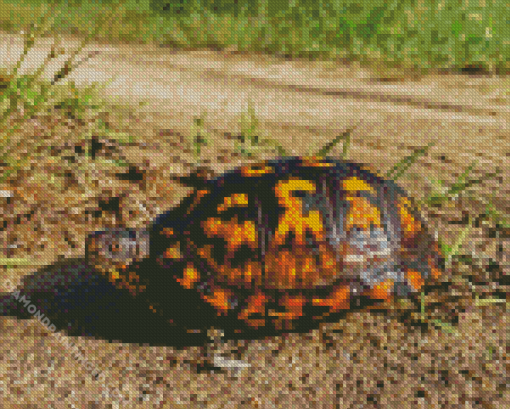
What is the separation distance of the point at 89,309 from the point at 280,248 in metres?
0.78

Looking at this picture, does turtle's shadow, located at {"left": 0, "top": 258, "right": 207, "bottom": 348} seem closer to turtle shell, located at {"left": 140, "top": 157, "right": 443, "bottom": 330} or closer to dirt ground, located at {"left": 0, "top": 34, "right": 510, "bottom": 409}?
dirt ground, located at {"left": 0, "top": 34, "right": 510, "bottom": 409}

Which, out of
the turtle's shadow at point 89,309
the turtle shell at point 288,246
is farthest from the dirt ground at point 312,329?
the turtle shell at point 288,246

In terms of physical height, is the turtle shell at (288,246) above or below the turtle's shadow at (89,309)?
above

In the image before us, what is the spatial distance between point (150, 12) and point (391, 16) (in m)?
2.42

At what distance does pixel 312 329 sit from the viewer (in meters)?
2.34

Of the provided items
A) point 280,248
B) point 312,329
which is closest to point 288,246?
point 280,248

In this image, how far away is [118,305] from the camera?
2461 mm

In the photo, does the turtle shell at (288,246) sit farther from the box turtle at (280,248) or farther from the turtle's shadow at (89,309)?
the turtle's shadow at (89,309)

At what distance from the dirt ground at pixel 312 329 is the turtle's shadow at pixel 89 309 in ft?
0.07

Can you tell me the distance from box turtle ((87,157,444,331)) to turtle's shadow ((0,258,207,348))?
0.48ft

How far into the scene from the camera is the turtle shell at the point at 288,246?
2188 mm

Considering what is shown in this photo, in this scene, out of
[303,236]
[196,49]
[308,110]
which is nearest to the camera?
[303,236]

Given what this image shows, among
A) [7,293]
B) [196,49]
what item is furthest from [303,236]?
[196,49]

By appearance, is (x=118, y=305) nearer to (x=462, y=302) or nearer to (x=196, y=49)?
(x=462, y=302)
